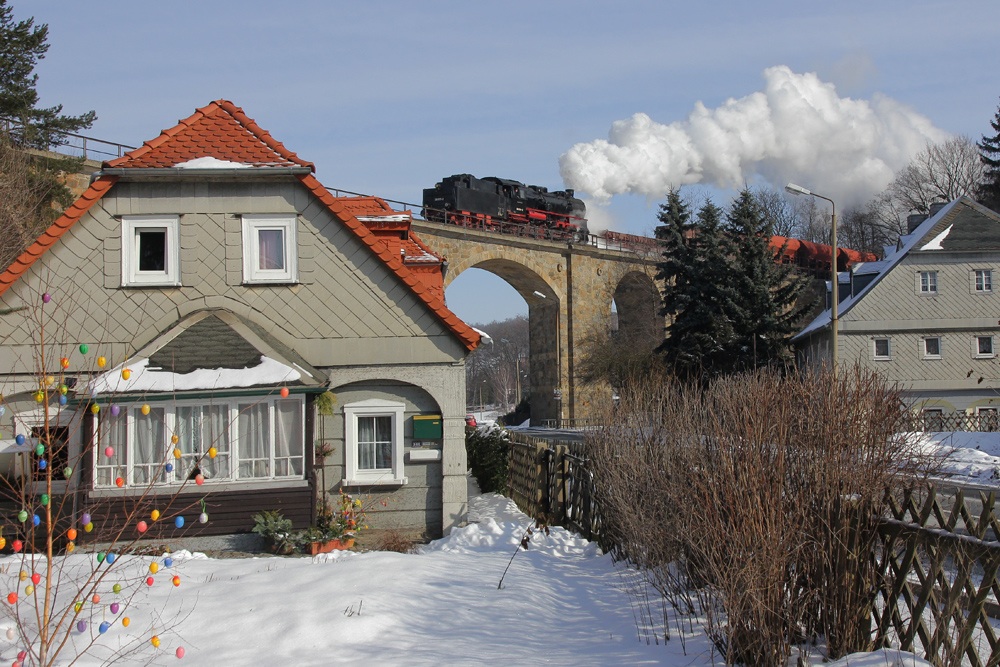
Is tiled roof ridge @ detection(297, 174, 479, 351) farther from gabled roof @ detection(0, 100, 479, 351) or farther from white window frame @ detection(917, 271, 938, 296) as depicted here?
white window frame @ detection(917, 271, 938, 296)

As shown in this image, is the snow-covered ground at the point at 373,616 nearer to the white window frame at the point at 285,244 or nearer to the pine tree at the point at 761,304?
the white window frame at the point at 285,244

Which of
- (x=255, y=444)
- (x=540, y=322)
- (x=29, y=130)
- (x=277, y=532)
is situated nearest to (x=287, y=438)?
(x=255, y=444)

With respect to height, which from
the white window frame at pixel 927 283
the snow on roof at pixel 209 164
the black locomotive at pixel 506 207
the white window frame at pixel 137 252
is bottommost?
the white window frame at pixel 137 252

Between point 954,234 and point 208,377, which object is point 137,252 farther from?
point 954,234

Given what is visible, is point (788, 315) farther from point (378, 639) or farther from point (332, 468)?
point (378, 639)

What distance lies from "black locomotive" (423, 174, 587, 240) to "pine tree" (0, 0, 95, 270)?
1962cm

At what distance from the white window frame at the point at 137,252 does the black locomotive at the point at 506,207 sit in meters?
33.1

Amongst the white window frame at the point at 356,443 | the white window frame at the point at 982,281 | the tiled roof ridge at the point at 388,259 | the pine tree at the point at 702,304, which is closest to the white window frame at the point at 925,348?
the white window frame at the point at 982,281

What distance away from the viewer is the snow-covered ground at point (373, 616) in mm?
6672

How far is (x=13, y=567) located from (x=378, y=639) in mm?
4625

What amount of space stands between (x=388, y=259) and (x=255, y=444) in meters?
3.29

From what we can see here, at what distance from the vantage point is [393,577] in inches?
341

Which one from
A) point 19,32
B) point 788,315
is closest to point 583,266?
point 788,315

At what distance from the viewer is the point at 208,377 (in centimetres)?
1207
